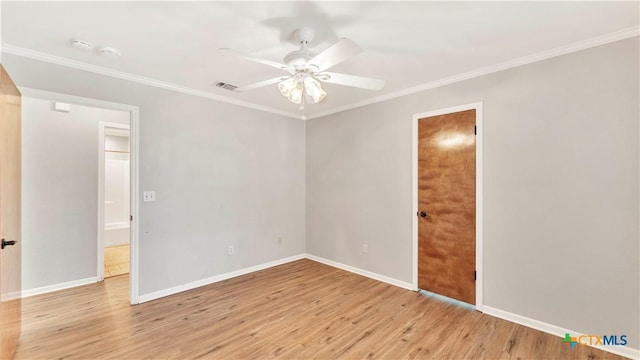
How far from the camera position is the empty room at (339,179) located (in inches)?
79.7

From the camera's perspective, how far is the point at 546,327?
2.44 metres

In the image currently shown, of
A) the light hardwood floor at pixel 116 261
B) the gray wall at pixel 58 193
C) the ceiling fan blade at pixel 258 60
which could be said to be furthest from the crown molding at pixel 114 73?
the light hardwood floor at pixel 116 261

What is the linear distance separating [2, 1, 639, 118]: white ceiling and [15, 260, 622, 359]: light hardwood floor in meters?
2.47

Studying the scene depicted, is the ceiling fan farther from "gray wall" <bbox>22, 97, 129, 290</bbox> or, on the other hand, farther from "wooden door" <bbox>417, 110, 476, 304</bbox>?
"gray wall" <bbox>22, 97, 129, 290</bbox>

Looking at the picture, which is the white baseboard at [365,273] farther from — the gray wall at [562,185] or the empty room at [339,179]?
the gray wall at [562,185]

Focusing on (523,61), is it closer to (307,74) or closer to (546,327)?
(307,74)

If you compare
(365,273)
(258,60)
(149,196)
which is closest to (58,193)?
(149,196)

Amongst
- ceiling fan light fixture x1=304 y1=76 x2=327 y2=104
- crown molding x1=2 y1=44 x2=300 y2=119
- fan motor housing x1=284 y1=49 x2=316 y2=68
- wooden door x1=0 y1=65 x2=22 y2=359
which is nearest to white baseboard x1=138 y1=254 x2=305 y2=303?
wooden door x1=0 y1=65 x2=22 y2=359

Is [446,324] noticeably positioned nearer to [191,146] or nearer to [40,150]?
[191,146]

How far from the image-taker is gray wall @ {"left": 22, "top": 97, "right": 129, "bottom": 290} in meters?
3.24

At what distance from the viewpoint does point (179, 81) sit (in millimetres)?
3119

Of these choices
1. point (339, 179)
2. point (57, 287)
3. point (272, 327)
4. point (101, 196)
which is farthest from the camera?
point (339, 179)

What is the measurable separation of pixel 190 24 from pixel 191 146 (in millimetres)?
1736

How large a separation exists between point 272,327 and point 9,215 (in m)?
2.21
